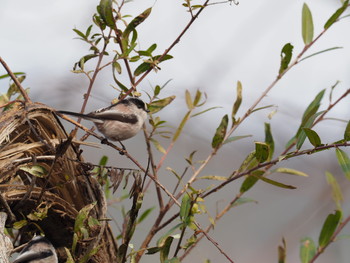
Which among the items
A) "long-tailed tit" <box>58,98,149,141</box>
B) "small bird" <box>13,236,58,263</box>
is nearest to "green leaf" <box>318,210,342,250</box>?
"long-tailed tit" <box>58,98,149,141</box>

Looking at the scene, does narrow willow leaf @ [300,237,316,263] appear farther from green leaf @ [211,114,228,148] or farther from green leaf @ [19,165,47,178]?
green leaf @ [19,165,47,178]

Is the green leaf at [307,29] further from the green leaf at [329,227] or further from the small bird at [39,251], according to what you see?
the small bird at [39,251]

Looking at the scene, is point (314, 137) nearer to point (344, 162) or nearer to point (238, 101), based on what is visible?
point (344, 162)

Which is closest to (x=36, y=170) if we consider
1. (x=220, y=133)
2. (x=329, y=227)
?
(x=220, y=133)

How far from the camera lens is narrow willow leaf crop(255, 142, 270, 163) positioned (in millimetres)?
1070

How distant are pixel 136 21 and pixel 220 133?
307mm

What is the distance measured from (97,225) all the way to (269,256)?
1.18 metres

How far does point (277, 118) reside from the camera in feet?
7.05

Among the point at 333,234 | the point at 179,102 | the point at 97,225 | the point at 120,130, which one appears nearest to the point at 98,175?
the point at 97,225

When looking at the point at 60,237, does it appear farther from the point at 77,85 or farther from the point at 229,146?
the point at 229,146

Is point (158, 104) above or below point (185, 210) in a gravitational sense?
above

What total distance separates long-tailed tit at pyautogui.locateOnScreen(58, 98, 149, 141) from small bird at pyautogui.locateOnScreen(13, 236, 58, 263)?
1.24 ft

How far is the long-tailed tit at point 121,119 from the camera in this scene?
4.73ft

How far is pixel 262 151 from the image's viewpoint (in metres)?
1.08
